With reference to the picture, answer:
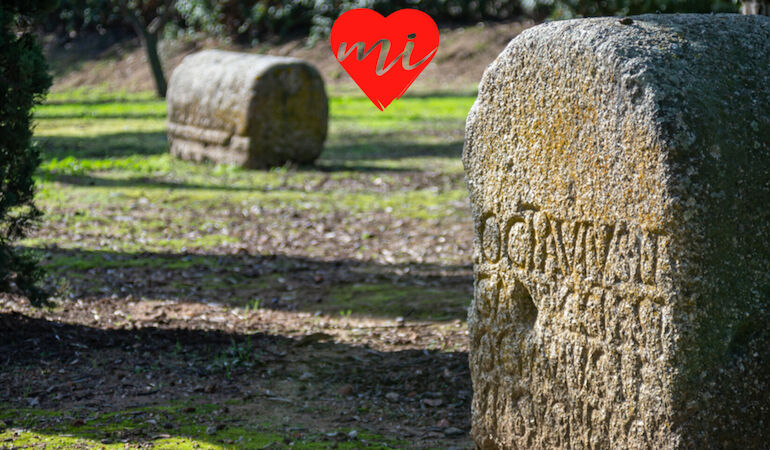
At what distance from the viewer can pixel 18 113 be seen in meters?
4.55

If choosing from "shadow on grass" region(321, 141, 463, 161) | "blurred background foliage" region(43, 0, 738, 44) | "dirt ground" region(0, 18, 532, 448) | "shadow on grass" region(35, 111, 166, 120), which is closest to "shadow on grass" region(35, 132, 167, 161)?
"dirt ground" region(0, 18, 532, 448)

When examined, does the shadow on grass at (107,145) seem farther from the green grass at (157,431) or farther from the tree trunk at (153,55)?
the green grass at (157,431)

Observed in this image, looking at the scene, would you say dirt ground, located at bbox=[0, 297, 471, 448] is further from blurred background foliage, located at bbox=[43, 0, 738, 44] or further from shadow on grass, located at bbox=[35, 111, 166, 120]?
blurred background foliage, located at bbox=[43, 0, 738, 44]

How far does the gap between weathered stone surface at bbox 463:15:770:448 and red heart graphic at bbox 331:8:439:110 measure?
0.29 metres

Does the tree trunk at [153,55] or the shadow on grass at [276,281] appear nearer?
the shadow on grass at [276,281]

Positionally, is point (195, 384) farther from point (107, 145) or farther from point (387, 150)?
point (107, 145)

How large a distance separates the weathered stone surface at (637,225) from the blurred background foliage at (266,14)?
53.9 ft

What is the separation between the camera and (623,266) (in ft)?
9.17

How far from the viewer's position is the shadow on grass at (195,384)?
12.6 feet

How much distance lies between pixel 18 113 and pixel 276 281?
2.48 m

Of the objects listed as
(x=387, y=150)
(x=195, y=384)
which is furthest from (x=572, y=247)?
(x=387, y=150)

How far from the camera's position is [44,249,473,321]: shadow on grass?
593 cm

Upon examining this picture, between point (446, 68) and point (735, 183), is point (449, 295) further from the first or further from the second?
point (446, 68)

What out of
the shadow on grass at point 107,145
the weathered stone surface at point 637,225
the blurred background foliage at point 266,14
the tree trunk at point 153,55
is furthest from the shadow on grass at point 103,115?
the weathered stone surface at point 637,225
